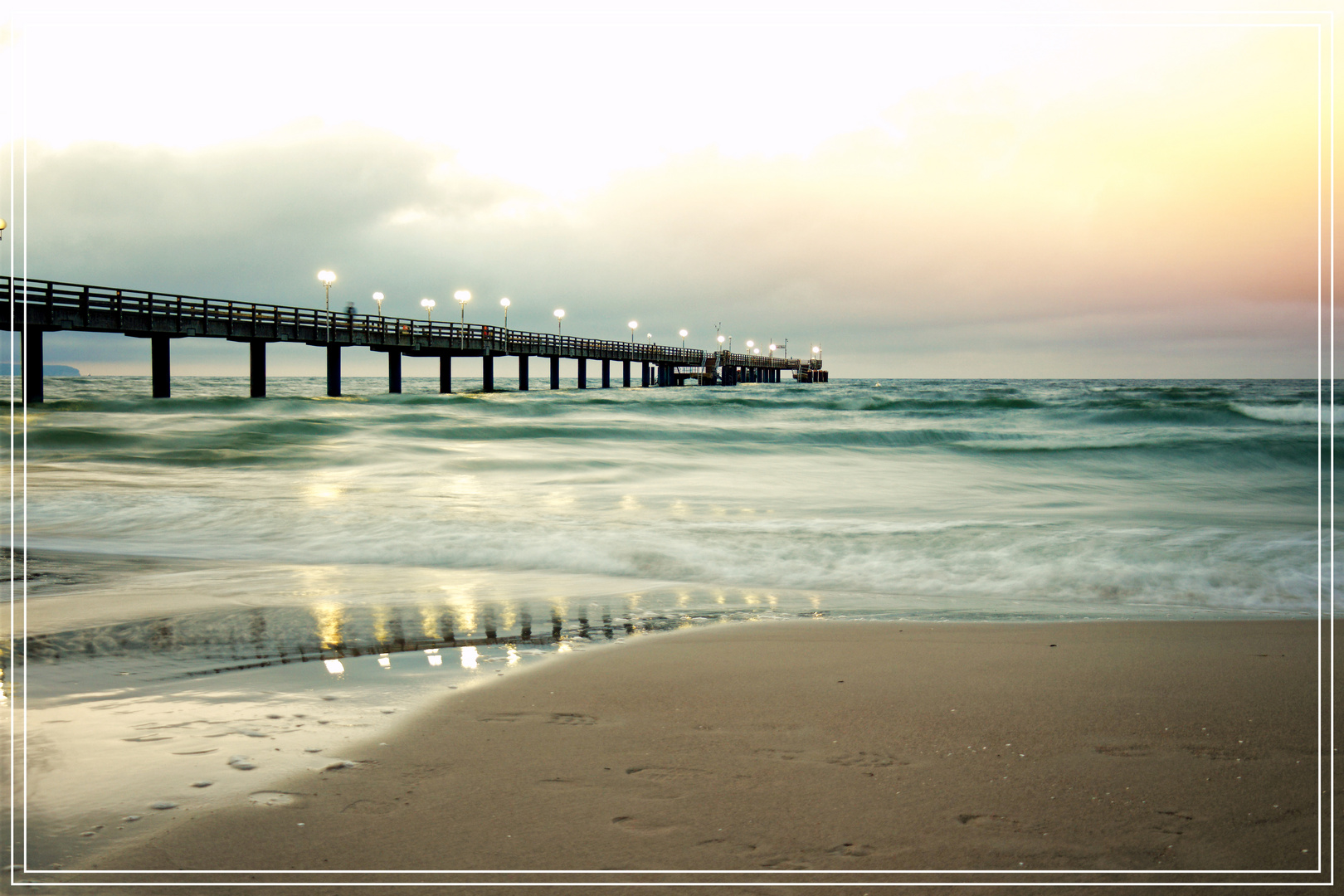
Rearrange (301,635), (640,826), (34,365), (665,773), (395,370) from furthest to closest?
(395,370) < (34,365) < (301,635) < (665,773) < (640,826)

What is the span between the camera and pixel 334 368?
1592 inches

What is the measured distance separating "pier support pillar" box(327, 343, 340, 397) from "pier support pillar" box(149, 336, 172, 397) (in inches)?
293

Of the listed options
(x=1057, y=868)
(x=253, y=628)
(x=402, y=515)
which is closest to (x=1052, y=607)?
(x=1057, y=868)

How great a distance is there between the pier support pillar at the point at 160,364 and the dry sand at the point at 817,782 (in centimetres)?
3481

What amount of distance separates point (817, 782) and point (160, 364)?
36.8 m

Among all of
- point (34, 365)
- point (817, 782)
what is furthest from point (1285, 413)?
point (34, 365)

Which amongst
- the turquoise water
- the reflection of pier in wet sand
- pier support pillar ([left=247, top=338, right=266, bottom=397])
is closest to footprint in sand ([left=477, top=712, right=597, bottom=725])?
the reflection of pier in wet sand

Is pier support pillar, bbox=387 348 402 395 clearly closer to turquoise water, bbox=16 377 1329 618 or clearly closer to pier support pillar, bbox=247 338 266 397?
pier support pillar, bbox=247 338 266 397

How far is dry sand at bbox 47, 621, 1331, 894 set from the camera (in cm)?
208

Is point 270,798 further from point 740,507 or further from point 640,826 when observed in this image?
point 740,507

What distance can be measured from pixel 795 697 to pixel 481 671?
144cm

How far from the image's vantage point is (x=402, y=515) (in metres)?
9.16

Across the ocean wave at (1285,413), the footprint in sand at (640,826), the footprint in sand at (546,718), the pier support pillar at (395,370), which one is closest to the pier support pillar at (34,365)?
the pier support pillar at (395,370)

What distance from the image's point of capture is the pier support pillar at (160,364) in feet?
106
